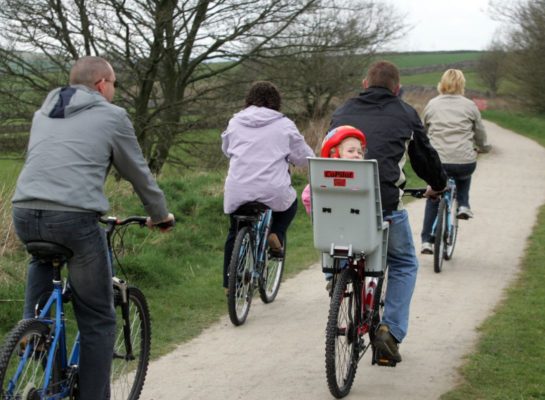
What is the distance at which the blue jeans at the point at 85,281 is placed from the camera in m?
3.89

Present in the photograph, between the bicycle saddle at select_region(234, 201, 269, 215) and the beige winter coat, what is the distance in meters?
2.79

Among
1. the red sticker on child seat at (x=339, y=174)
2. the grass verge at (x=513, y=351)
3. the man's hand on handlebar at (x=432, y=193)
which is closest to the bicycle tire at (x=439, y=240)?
the grass verge at (x=513, y=351)

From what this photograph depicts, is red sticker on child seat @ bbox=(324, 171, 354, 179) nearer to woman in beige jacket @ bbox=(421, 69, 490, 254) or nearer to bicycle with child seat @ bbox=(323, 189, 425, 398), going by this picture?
bicycle with child seat @ bbox=(323, 189, 425, 398)

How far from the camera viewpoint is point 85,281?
405 cm

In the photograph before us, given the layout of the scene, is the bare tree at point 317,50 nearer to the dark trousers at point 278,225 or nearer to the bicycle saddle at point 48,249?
the dark trousers at point 278,225

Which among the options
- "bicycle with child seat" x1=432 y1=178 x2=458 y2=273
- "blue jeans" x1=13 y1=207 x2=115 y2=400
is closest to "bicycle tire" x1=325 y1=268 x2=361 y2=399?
"blue jeans" x1=13 y1=207 x2=115 y2=400

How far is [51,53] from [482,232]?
12.4m

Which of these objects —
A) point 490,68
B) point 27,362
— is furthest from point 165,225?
point 490,68

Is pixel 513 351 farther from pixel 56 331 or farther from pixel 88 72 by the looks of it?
pixel 88 72

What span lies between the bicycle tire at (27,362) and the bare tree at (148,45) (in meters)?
16.6

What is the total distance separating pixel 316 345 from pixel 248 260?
1.07 m

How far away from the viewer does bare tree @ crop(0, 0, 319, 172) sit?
65.6 ft

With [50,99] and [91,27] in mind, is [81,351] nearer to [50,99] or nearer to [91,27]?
[50,99]

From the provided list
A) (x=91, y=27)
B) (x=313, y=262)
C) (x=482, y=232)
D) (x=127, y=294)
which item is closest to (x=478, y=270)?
(x=313, y=262)
